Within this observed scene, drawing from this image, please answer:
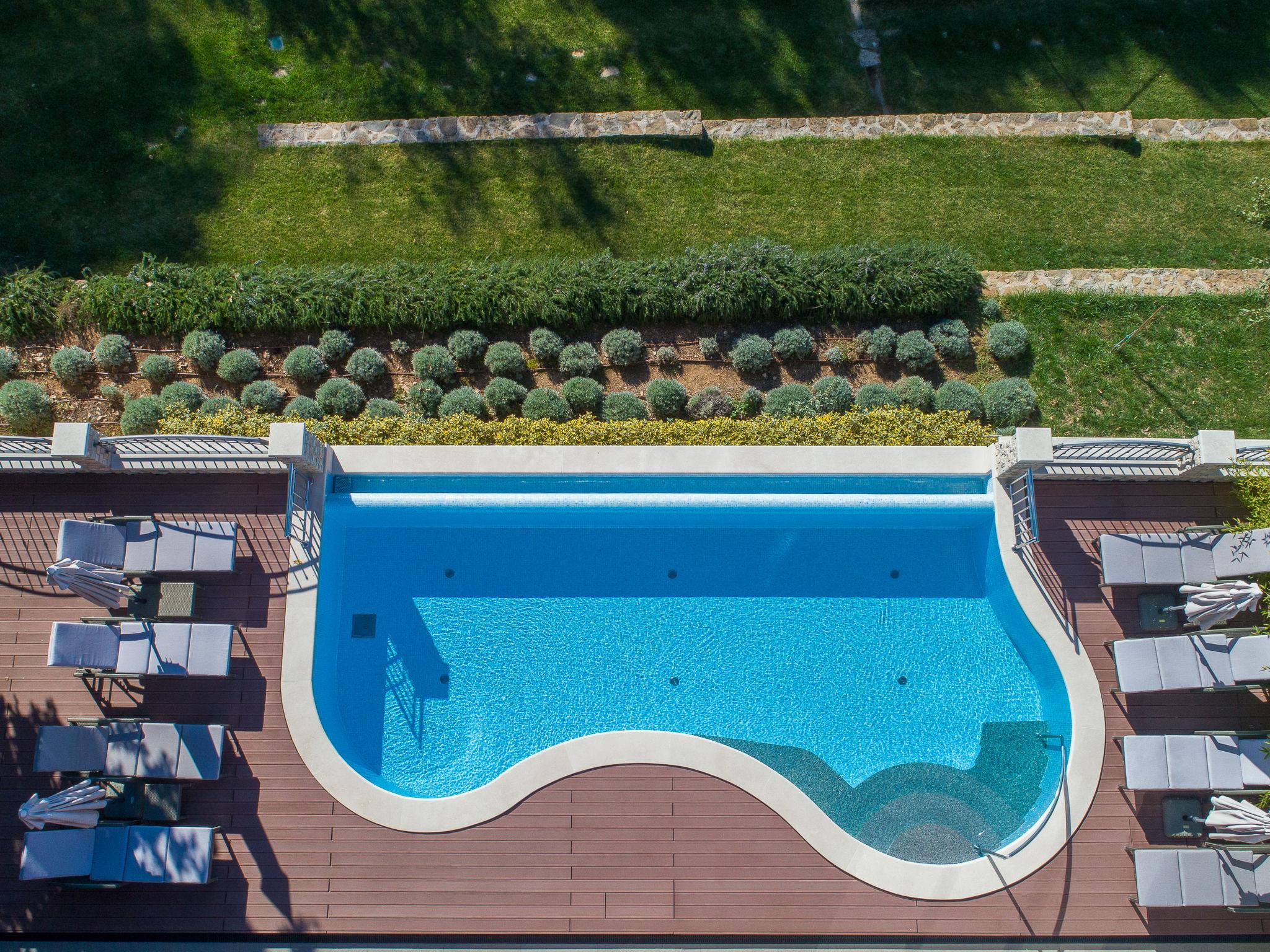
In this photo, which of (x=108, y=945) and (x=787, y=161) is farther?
(x=787, y=161)

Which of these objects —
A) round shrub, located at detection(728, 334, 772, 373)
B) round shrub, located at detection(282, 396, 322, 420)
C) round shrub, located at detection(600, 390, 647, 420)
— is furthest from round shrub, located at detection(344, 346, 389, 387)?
round shrub, located at detection(728, 334, 772, 373)

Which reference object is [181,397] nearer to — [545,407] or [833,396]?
[545,407]

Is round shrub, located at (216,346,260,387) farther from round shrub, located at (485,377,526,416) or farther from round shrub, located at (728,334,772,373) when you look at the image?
round shrub, located at (728,334,772,373)

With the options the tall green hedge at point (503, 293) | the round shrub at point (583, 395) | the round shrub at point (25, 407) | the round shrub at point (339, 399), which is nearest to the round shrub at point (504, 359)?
the tall green hedge at point (503, 293)

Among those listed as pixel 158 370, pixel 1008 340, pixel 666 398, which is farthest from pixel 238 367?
pixel 1008 340

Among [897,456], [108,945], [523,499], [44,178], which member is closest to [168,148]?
[44,178]

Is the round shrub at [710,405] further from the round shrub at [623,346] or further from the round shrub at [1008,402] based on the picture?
the round shrub at [1008,402]

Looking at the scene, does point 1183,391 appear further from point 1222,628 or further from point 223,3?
point 223,3
